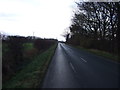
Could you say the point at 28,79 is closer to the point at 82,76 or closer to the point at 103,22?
the point at 82,76

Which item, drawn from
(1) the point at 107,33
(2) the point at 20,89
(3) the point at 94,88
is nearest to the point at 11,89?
(2) the point at 20,89

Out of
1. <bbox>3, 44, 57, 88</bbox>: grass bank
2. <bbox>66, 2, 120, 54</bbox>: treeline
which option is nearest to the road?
<bbox>3, 44, 57, 88</bbox>: grass bank

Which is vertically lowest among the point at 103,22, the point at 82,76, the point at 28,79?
the point at 28,79

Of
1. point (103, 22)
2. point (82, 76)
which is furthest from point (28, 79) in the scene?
point (103, 22)

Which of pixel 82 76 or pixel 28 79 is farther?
pixel 82 76

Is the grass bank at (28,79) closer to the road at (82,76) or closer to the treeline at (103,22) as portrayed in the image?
the road at (82,76)

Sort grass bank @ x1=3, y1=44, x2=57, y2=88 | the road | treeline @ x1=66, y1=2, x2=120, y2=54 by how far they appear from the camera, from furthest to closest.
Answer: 1. treeline @ x1=66, y1=2, x2=120, y2=54
2. grass bank @ x1=3, y1=44, x2=57, y2=88
3. the road

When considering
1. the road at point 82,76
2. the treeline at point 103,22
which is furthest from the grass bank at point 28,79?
the treeline at point 103,22

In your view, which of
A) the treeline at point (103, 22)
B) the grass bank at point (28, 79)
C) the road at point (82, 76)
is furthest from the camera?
the treeline at point (103, 22)

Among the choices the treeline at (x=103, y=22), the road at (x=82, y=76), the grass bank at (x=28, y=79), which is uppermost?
the treeline at (x=103, y=22)

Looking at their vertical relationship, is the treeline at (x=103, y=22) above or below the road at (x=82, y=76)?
above

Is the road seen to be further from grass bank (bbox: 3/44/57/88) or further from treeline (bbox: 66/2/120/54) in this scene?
treeline (bbox: 66/2/120/54)

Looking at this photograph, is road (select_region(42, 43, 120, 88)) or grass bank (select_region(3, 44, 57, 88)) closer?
road (select_region(42, 43, 120, 88))

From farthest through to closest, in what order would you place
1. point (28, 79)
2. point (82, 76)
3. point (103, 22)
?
point (103, 22) → point (82, 76) → point (28, 79)
